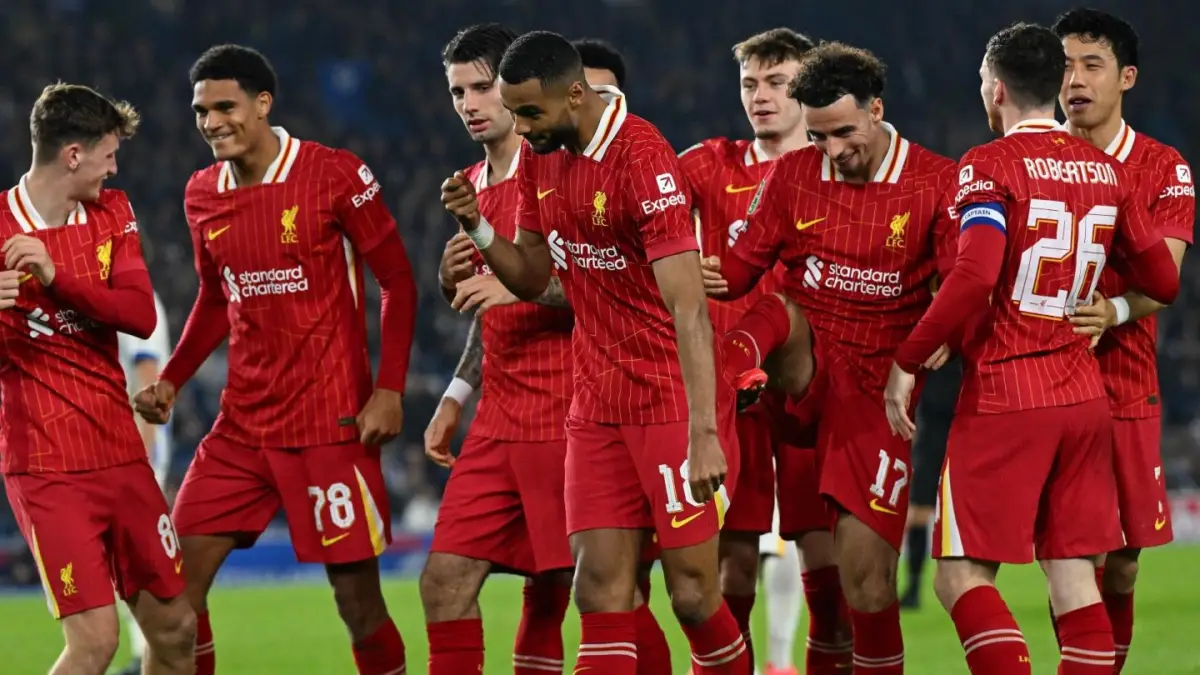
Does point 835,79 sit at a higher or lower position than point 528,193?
higher

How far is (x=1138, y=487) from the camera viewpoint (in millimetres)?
5746

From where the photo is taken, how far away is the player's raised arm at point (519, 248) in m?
5.04

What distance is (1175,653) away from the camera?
8.21 m

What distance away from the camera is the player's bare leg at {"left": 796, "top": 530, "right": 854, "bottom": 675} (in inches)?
239

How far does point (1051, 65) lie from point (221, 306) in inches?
121

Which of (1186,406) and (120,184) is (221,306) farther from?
(1186,406)

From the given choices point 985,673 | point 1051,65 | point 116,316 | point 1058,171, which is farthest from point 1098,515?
point 116,316

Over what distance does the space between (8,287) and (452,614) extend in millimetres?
1744

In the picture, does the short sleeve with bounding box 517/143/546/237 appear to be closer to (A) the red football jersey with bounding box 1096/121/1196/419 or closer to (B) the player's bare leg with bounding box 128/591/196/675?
(B) the player's bare leg with bounding box 128/591/196/675

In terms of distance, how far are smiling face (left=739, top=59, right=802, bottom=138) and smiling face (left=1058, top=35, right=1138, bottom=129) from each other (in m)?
0.96

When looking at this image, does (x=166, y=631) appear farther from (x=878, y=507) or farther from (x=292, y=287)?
(x=878, y=507)

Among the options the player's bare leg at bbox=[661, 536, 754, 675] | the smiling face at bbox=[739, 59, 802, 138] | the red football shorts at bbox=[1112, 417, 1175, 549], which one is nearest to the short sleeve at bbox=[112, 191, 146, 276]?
the player's bare leg at bbox=[661, 536, 754, 675]

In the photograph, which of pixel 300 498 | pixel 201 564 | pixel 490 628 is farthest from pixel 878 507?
pixel 490 628

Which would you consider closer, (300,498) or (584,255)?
(584,255)
